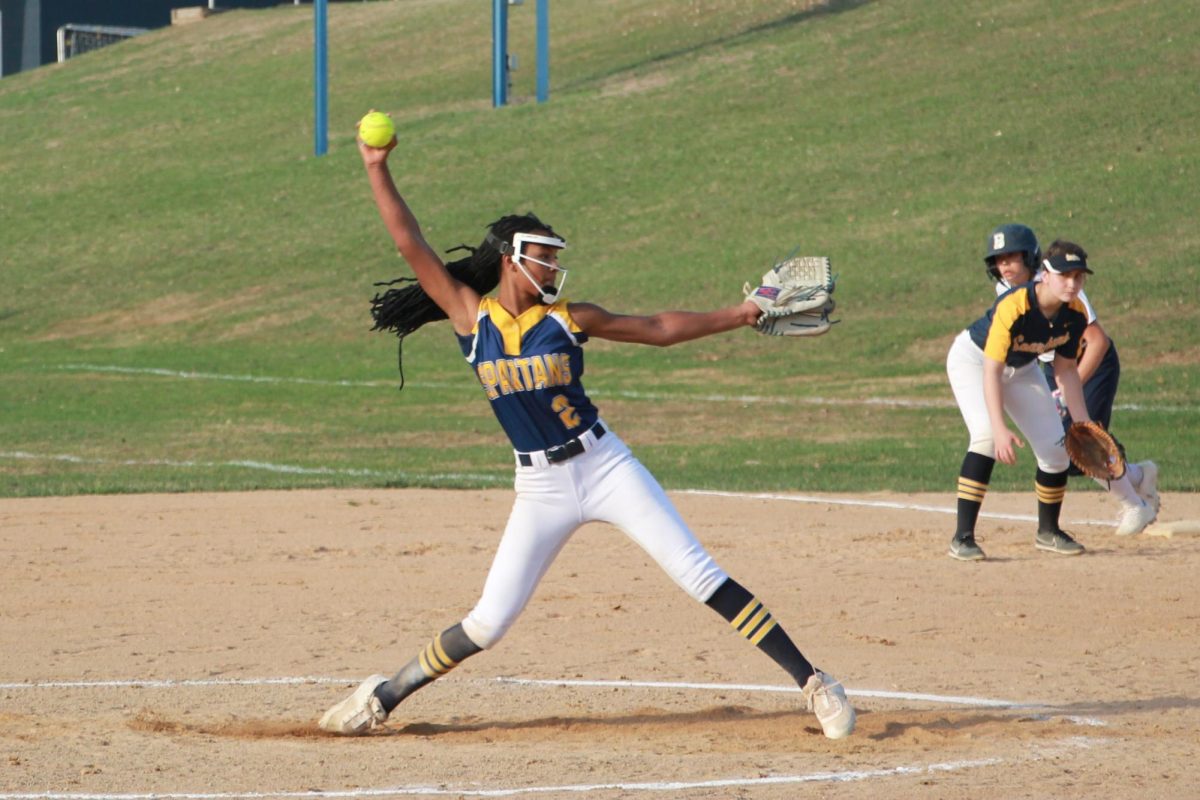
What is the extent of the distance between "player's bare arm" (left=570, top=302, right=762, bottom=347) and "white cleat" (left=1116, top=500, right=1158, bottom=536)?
5602mm

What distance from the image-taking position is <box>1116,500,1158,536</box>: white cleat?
37.1ft

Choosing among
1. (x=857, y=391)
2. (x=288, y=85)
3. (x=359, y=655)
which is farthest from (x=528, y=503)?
(x=288, y=85)

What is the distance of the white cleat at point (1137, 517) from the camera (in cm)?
1130

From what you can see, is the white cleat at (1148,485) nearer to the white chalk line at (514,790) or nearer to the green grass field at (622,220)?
the green grass field at (622,220)

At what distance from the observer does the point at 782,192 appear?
3228 cm

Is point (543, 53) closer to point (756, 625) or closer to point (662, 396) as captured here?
point (662, 396)

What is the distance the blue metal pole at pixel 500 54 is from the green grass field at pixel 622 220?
0.56 meters

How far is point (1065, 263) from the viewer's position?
9625 millimetres

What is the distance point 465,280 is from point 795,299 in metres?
1.38

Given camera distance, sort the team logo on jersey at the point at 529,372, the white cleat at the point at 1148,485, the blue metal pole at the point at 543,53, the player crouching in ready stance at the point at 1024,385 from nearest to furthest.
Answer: the team logo on jersey at the point at 529,372 < the player crouching in ready stance at the point at 1024,385 < the white cleat at the point at 1148,485 < the blue metal pole at the point at 543,53

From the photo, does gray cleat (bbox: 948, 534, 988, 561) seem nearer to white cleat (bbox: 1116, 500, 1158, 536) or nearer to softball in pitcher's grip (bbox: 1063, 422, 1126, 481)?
softball in pitcher's grip (bbox: 1063, 422, 1126, 481)

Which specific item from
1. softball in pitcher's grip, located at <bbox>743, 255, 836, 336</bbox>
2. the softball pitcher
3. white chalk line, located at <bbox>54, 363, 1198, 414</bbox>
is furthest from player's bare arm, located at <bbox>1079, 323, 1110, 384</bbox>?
white chalk line, located at <bbox>54, 363, 1198, 414</bbox>

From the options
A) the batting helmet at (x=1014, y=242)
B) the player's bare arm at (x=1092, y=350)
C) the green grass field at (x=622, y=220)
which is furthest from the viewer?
the green grass field at (x=622, y=220)

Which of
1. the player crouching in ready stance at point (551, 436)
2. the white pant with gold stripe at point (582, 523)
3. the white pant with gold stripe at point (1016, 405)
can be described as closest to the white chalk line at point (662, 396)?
the white pant with gold stripe at point (1016, 405)
